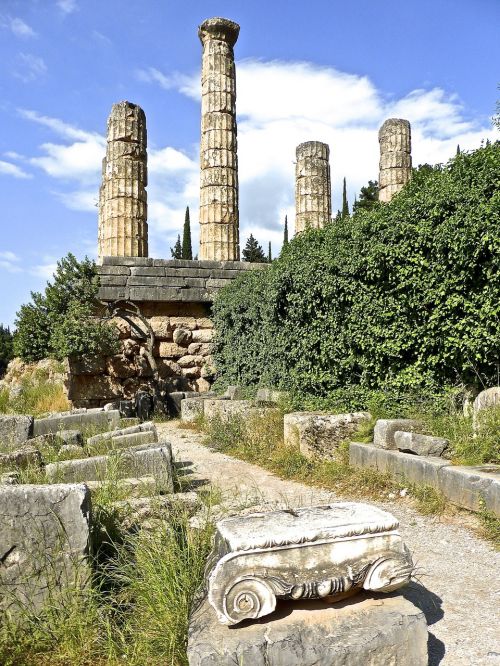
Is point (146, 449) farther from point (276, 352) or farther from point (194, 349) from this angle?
point (194, 349)

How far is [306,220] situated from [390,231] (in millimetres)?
9609

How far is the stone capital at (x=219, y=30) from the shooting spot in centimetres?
1599

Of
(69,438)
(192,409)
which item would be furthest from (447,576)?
(192,409)

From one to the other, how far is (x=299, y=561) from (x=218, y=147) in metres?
14.5

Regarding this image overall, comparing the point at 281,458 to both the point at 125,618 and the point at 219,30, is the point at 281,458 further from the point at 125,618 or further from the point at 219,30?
the point at 219,30

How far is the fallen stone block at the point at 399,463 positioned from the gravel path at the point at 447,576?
330 millimetres

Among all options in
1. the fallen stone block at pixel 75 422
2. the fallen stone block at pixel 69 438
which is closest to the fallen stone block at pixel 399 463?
the fallen stone block at pixel 69 438

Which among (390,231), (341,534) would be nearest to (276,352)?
(390,231)

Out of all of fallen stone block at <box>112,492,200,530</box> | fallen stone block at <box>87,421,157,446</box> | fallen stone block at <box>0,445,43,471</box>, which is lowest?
fallen stone block at <box>112,492,200,530</box>

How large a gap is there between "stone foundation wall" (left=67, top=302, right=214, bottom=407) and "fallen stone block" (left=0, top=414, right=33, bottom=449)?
5070 mm

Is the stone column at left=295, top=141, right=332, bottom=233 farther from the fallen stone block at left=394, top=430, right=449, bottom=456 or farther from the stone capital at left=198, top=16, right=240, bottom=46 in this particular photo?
the fallen stone block at left=394, top=430, right=449, bottom=456

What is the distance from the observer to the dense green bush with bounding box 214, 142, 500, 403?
6.73 m

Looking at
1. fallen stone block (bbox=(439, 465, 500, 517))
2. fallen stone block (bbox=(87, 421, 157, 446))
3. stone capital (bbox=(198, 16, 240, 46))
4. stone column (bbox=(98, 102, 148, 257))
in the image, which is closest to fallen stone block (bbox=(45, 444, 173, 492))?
fallen stone block (bbox=(87, 421, 157, 446))

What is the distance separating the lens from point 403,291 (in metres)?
7.57
